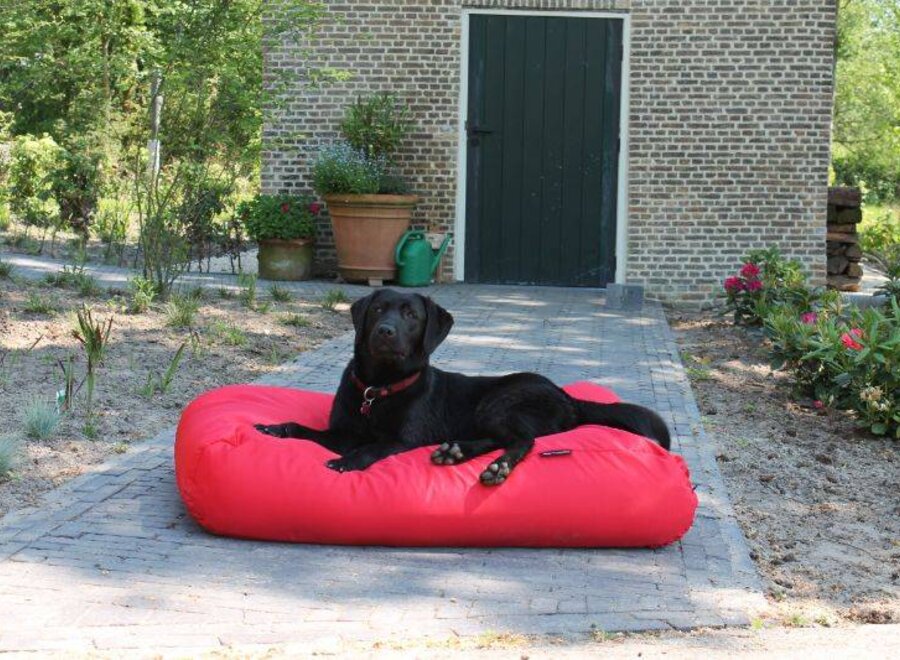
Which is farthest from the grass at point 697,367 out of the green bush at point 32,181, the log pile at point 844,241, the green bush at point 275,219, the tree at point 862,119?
the tree at point 862,119

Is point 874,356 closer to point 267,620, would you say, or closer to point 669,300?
point 267,620

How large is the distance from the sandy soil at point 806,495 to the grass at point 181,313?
3476 millimetres

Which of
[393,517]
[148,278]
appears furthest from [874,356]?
[148,278]

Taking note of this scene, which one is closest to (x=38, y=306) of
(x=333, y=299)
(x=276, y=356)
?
(x=276, y=356)

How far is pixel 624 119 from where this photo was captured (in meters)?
13.6

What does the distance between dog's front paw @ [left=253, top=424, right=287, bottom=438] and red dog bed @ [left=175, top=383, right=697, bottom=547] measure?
0.33 metres

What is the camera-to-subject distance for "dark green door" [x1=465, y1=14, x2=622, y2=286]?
13.6m

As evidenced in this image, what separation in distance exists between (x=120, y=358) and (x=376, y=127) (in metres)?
6.12

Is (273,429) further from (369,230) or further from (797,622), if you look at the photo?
(369,230)

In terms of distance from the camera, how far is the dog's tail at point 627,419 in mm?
5258

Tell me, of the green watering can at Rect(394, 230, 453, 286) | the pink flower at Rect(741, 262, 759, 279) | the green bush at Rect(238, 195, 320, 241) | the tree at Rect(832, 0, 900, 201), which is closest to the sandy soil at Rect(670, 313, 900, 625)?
the pink flower at Rect(741, 262, 759, 279)

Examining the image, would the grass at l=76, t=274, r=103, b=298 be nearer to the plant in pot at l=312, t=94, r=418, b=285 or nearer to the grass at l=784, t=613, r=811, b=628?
the plant in pot at l=312, t=94, r=418, b=285

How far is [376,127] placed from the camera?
530 inches

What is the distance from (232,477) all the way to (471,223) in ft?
31.1
